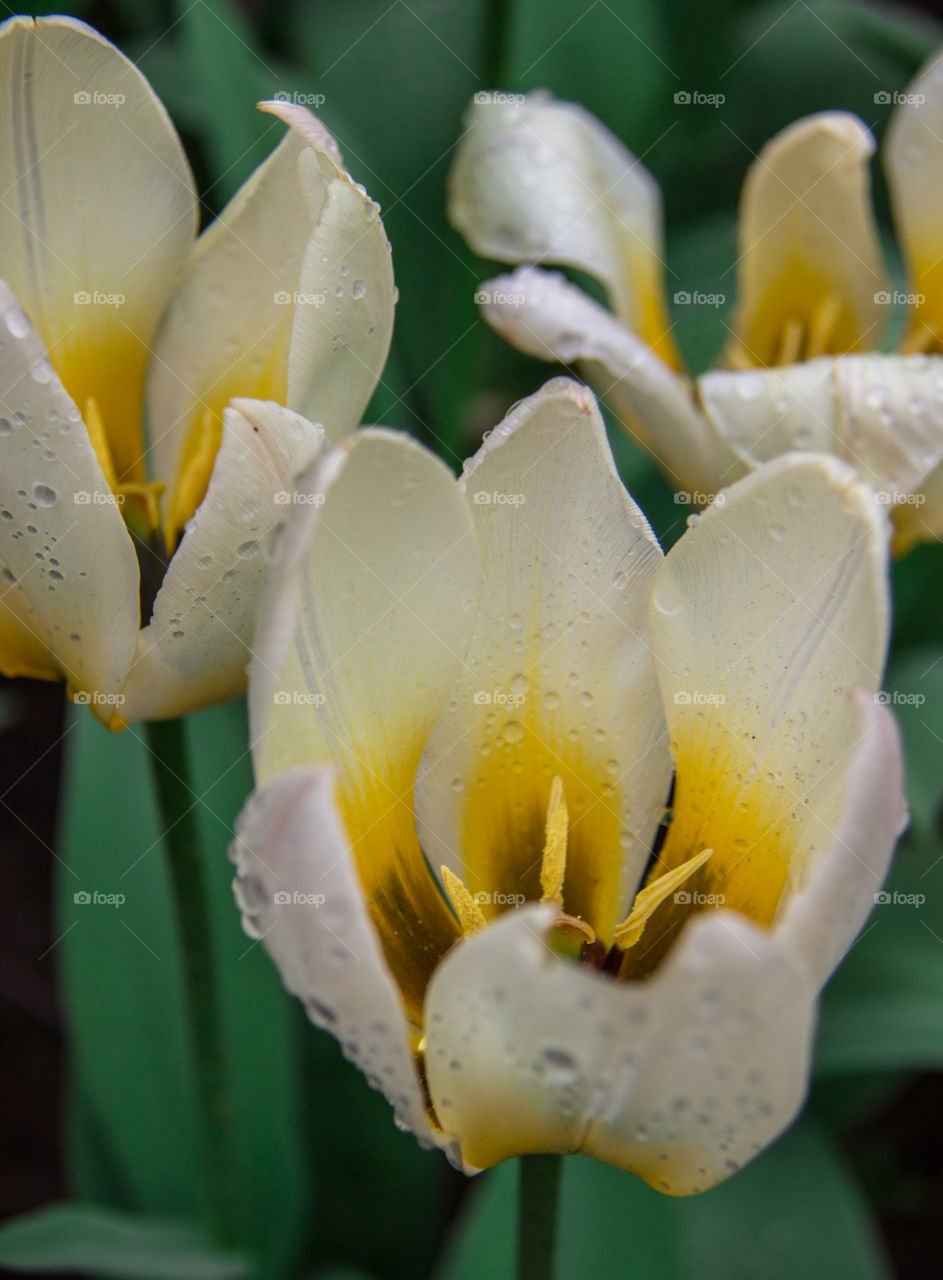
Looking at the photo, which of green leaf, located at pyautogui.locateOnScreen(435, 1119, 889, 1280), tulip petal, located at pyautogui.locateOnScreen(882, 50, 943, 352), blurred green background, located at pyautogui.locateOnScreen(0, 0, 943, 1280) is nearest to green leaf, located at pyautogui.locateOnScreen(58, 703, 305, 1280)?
blurred green background, located at pyautogui.locateOnScreen(0, 0, 943, 1280)

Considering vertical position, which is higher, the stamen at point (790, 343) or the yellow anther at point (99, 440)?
the yellow anther at point (99, 440)

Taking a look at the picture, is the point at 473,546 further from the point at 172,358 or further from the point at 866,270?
the point at 866,270

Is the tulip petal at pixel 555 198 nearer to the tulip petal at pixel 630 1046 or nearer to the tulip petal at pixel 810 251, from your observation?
the tulip petal at pixel 810 251

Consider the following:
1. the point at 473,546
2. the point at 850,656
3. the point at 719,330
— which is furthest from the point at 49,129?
the point at 719,330

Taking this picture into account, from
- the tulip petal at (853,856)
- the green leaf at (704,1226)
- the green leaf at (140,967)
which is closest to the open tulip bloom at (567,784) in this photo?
the tulip petal at (853,856)

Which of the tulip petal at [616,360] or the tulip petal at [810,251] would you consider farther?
the tulip petal at [810,251]
